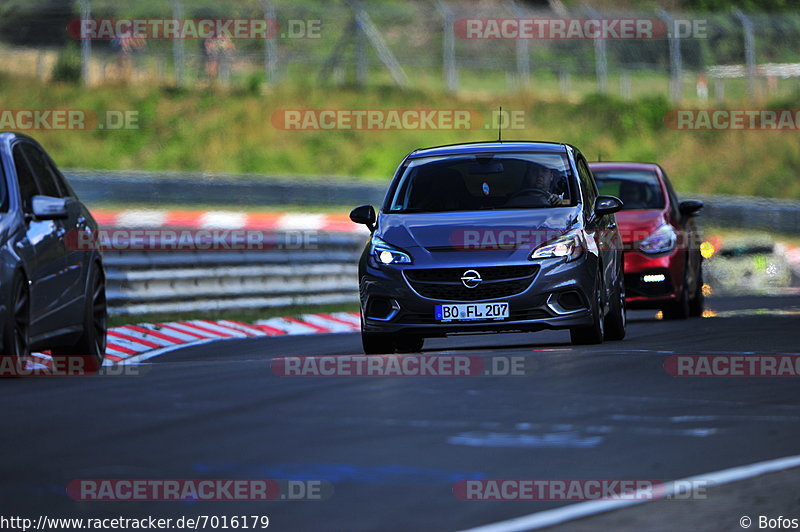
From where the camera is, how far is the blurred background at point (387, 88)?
129ft

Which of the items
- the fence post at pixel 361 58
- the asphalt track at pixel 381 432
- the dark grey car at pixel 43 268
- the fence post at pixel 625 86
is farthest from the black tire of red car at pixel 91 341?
the fence post at pixel 625 86

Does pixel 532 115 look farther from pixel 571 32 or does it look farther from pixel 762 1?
pixel 762 1

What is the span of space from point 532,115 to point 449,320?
34.2m

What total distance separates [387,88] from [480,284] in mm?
32119

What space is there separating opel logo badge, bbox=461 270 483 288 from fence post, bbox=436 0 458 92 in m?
26.2

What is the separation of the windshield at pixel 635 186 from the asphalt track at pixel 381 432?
23.1 feet

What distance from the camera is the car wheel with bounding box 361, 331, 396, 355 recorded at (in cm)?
1301

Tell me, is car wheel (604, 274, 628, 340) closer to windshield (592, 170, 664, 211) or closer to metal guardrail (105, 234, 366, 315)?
windshield (592, 170, 664, 211)

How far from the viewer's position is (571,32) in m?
44.1

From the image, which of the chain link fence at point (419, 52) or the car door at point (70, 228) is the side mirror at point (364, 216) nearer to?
the car door at point (70, 228)

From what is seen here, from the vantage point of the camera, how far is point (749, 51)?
42656mm

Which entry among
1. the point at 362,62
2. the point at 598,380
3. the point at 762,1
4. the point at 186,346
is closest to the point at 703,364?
the point at 598,380

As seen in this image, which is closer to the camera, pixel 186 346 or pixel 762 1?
pixel 186 346

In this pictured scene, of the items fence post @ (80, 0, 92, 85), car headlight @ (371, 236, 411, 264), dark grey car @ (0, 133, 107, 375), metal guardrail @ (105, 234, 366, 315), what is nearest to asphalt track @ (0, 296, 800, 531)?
dark grey car @ (0, 133, 107, 375)
